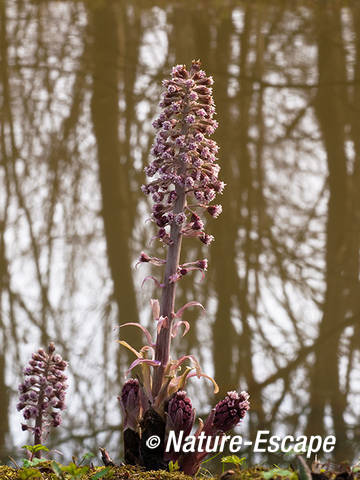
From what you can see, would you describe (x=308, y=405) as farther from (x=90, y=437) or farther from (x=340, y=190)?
(x=340, y=190)

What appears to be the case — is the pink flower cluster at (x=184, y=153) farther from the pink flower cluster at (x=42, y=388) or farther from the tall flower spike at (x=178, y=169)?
the pink flower cluster at (x=42, y=388)

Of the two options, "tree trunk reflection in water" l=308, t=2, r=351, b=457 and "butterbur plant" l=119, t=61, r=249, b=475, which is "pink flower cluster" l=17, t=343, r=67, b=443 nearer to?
"butterbur plant" l=119, t=61, r=249, b=475

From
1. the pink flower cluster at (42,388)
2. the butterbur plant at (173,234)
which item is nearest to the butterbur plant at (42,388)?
the pink flower cluster at (42,388)

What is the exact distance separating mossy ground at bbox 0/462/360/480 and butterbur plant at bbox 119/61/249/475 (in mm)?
37

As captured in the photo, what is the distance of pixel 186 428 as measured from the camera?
1255mm

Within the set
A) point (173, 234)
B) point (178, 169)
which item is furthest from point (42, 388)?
point (178, 169)

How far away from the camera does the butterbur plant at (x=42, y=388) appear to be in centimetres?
131

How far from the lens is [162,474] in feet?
4.16

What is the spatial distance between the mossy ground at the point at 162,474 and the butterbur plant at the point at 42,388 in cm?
7

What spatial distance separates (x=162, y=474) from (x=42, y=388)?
0.27 metres

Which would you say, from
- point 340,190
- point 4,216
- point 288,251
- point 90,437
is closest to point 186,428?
point 90,437

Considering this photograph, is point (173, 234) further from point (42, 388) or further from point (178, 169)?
point (42, 388)

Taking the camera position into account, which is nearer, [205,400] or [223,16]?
[205,400]

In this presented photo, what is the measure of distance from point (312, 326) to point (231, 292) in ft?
1.30
